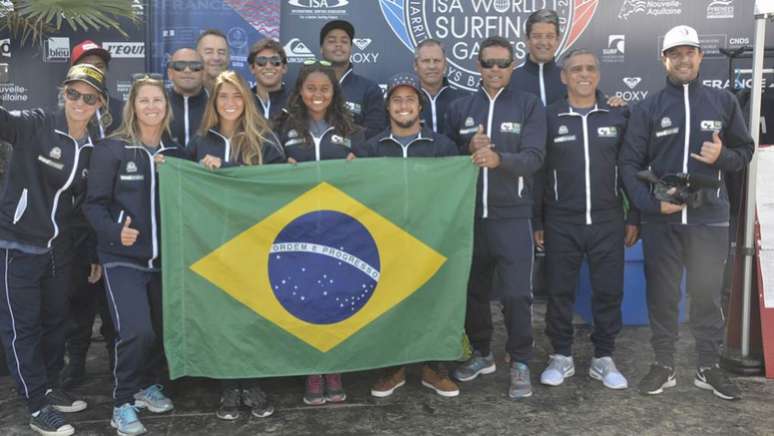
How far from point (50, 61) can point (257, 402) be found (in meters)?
3.66

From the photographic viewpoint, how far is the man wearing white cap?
166 inches

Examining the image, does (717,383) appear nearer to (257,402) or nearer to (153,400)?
(257,402)

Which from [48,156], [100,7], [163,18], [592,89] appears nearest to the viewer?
[48,156]

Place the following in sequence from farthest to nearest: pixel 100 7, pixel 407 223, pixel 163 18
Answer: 1. pixel 163 18
2. pixel 100 7
3. pixel 407 223

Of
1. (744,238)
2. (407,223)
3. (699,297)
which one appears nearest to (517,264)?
(407,223)

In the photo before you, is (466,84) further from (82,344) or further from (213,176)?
(82,344)

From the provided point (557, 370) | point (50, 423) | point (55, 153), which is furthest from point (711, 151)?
point (50, 423)

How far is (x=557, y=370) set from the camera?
4.52 m

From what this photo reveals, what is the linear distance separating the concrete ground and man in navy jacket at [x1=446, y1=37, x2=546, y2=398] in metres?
0.28

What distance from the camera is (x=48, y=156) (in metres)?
3.84

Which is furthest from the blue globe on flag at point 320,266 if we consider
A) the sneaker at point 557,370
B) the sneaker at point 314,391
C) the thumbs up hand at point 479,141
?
the sneaker at point 557,370

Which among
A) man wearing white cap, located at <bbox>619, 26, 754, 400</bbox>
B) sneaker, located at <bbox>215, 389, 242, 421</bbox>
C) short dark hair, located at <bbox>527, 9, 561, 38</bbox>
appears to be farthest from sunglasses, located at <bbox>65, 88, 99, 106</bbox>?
man wearing white cap, located at <bbox>619, 26, 754, 400</bbox>

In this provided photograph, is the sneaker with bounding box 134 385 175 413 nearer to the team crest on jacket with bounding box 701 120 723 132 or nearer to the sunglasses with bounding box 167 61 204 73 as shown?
the sunglasses with bounding box 167 61 204 73

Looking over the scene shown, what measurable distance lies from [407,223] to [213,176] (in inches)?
41.1
